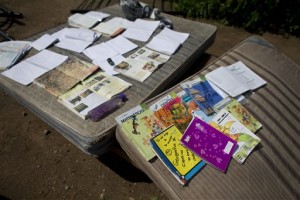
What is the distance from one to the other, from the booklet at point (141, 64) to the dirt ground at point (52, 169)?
82 cm

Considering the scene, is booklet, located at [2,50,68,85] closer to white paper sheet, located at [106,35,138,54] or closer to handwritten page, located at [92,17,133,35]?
white paper sheet, located at [106,35,138,54]

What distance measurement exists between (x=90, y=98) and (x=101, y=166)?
2.34 ft

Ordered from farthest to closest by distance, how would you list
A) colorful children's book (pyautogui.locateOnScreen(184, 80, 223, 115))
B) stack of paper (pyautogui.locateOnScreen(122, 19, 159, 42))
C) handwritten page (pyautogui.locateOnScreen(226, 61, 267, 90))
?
stack of paper (pyautogui.locateOnScreen(122, 19, 159, 42)) < handwritten page (pyautogui.locateOnScreen(226, 61, 267, 90)) < colorful children's book (pyautogui.locateOnScreen(184, 80, 223, 115))

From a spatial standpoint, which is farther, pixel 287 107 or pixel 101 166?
pixel 101 166

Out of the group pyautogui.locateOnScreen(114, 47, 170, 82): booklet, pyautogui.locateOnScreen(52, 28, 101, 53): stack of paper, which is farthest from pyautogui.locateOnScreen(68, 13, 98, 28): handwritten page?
pyautogui.locateOnScreen(114, 47, 170, 82): booklet

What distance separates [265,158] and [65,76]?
190 centimetres

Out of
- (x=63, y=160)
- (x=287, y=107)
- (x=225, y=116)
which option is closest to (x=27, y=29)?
(x=63, y=160)

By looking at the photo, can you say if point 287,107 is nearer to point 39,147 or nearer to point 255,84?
point 255,84

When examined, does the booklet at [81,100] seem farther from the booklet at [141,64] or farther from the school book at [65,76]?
the booklet at [141,64]

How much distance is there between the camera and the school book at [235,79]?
2.38 m

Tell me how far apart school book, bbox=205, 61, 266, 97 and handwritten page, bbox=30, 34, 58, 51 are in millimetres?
1814

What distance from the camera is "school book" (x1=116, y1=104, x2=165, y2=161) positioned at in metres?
1.96

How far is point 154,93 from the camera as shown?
251 cm

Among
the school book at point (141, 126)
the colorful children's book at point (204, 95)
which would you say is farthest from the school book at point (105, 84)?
the colorful children's book at point (204, 95)
